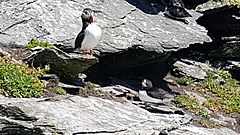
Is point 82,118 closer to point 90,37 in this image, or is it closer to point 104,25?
point 90,37

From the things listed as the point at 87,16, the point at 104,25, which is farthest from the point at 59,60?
the point at 104,25

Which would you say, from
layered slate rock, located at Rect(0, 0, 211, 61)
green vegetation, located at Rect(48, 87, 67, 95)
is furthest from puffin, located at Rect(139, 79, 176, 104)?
green vegetation, located at Rect(48, 87, 67, 95)

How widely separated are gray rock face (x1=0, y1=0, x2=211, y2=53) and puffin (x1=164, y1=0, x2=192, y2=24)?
35 centimetres

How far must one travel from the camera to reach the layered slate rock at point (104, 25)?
12320 millimetres

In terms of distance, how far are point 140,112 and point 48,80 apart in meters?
2.16

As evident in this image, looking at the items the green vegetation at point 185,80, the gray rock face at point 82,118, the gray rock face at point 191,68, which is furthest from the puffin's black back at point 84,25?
the gray rock face at point 191,68

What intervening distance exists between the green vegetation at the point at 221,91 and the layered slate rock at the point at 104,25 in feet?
5.36

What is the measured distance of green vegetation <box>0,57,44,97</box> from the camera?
898 centimetres

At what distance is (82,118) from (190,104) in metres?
5.43

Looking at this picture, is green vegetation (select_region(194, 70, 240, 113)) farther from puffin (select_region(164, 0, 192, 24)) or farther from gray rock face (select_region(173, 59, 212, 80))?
puffin (select_region(164, 0, 192, 24))

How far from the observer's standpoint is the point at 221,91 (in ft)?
49.9

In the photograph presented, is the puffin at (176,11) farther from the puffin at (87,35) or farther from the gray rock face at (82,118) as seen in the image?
the gray rock face at (82,118)

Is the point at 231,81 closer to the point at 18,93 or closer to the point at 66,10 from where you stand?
the point at 66,10

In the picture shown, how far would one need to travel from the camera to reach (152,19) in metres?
14.6
